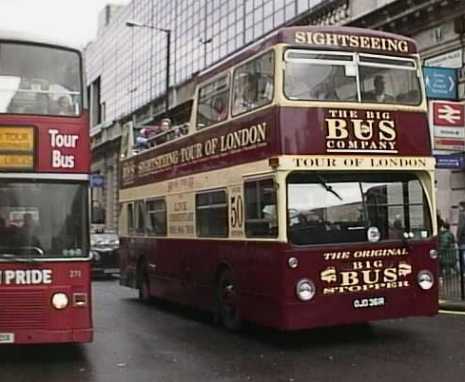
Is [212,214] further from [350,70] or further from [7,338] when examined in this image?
[7,338]

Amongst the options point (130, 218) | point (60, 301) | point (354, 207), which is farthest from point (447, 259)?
point (60, 301)

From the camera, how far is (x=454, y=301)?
15.0 m

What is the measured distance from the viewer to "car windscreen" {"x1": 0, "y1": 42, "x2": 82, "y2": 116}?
9438 mm

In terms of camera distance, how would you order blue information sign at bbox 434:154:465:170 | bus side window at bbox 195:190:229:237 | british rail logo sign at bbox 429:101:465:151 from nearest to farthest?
bus side window at bbox 195:190:229:237 → british rail logo sign at bbox 429:101:465:151 → blue information sign at bbox 434:154:465:170

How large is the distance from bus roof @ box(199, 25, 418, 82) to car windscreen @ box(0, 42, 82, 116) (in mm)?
2754

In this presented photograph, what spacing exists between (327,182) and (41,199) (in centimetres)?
370

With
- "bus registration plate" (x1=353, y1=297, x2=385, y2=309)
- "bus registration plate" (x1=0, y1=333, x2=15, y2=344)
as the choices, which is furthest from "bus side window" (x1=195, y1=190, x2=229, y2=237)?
"bus registration plate" (x1=0, y1=333, x2=15, y2=344)

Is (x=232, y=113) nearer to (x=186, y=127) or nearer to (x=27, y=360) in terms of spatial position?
(x=186, y=127)

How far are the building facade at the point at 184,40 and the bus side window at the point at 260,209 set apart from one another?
9.41 meters

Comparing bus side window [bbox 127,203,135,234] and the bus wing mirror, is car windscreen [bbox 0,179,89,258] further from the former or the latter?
bus side window [bbox 127,203,135,234]

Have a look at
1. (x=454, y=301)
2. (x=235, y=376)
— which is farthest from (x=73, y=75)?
(x=454, y=301)

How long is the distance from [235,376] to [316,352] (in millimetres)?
1812

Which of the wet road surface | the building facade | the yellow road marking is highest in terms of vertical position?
the building facade

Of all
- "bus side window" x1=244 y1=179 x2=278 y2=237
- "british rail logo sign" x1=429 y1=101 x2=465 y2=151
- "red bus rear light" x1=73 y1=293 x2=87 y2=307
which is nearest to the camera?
"red bus rear light" x1=73 y1=293 x2=87 y2=307
